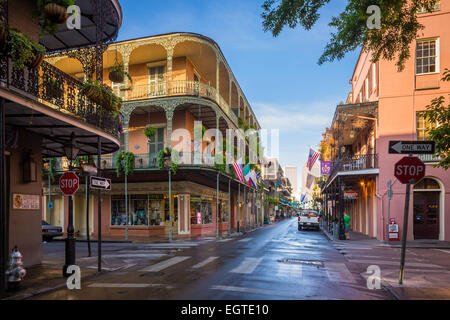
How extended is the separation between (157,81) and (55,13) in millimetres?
15739

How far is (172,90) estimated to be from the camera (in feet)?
74.8

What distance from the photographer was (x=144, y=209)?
79.6 ft

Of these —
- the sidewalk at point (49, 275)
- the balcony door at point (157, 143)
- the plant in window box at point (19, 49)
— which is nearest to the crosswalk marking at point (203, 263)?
the sidewalk at point (49, 275)

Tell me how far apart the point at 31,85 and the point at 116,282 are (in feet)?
17.7

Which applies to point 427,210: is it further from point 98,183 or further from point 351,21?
point 98,183

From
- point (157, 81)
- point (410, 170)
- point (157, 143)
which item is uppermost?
point (157, 81)

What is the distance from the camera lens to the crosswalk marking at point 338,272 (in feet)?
28.9

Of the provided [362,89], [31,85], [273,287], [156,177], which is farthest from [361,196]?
[31,85]

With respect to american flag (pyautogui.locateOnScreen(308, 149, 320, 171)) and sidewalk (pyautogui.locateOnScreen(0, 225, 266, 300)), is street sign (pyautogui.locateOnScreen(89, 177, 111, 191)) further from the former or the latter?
american flag (pyautogui.locateOnScreen(308, 149, 320, 171))

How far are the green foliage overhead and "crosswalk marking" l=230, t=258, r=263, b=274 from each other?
12.2m

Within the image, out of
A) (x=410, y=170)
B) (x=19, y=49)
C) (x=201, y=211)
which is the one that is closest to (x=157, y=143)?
(x=201, y=211)

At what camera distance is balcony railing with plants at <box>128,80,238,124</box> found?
2227cm

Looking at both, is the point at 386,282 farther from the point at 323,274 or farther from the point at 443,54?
→ the point at 443,54

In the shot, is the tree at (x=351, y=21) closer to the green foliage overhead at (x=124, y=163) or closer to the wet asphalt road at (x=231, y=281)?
the wet asphalt road at (x=231, y=281)
